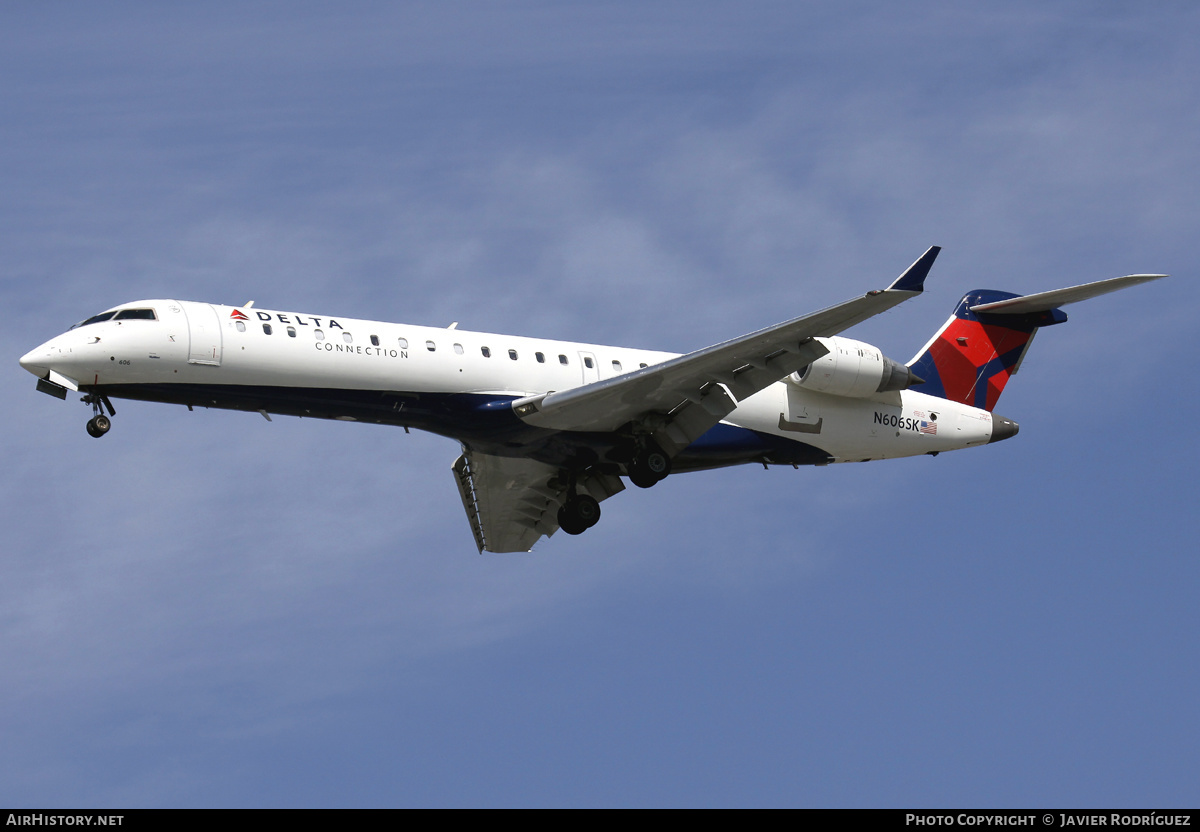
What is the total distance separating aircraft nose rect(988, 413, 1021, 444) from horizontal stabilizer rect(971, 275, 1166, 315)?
206 centimetres

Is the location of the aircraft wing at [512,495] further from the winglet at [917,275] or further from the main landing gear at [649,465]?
the winglet at [917,275]

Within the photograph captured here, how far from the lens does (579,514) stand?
82.2 ft

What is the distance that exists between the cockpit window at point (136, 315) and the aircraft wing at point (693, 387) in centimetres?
561

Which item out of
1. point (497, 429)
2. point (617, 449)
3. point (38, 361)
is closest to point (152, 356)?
point (38, 361)

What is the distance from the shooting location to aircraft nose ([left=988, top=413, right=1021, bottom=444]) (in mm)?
26641

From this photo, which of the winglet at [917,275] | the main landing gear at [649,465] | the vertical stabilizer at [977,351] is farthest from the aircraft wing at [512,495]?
the winglet at [917,275]

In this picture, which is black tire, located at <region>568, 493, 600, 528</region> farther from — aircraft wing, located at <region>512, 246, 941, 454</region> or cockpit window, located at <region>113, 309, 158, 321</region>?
cockpit window, located at <region>113, 309, 158, 321</region>

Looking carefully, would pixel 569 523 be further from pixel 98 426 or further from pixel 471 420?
pixel 98 426

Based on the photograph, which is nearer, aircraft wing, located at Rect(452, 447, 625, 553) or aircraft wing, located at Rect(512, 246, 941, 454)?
aircraft wing, located at Rect(512, 246, 941, 454)

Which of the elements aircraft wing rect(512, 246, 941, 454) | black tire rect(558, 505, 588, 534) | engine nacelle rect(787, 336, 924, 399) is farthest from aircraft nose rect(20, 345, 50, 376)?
engine nacelle rect(787, 336, 924, 399)
